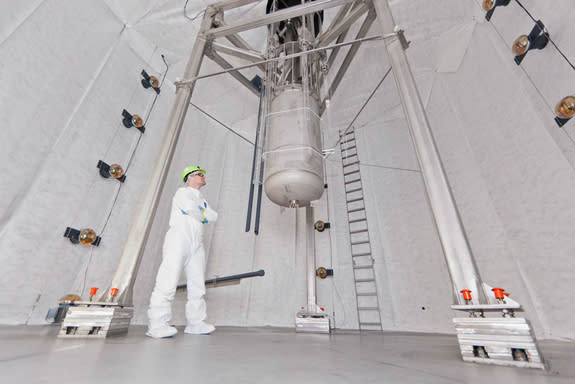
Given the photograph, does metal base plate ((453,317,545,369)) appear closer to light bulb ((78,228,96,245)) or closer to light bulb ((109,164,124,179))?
light bulb ((78,228,96,245))

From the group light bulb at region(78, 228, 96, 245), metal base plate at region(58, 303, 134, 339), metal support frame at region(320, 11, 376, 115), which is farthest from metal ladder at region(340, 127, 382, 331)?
light bulb at region(78, 228, 96, 245)

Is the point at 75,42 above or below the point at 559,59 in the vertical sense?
above

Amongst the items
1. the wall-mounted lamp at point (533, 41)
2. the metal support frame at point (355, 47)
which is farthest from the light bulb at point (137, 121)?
the wall-mounted lamp at point (533, 41)

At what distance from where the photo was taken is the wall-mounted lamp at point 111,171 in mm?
2551

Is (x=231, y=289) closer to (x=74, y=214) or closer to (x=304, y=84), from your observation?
(x=74, y=214)

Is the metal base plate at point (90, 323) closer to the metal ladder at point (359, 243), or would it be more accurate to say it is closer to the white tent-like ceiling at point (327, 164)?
the white tent-like ceiling at point (327, 164)

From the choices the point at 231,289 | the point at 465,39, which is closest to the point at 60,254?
the point at 231,289

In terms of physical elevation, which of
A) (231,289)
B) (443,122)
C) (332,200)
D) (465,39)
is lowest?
(231,289)

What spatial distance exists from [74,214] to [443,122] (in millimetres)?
3943

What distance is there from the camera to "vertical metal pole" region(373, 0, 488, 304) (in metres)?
1.10

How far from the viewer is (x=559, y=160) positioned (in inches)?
65.9

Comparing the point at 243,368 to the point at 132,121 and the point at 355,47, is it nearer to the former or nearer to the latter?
the point at 132,121

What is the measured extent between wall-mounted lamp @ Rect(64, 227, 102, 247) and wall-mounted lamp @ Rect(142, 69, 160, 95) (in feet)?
6.29

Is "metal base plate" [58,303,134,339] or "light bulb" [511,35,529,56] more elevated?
"light bulb" [511,35,529,56]
